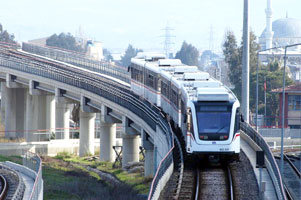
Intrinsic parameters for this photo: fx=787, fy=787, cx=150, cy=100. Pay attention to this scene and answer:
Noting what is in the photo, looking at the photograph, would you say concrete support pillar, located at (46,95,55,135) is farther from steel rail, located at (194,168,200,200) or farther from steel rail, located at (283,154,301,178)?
steel rail, located at (194,168,200,200)

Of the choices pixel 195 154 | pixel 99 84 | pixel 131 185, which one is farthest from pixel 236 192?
pixel 99 84

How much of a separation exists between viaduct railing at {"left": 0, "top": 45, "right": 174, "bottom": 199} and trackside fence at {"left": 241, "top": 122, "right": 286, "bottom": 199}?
4184 millimetres

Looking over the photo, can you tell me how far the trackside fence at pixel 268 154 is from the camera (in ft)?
89.9

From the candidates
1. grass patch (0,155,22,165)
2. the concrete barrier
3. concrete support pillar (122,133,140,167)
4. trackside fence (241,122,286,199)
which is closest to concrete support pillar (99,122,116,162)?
concrete support pillar (122,133,140,167)

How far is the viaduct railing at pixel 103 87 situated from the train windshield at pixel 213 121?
2.06 m

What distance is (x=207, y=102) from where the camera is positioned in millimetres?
33938

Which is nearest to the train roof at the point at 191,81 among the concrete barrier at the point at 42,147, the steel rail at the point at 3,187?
the steel rail at the point at 3,187

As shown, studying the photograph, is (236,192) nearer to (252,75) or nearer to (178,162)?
(178,162)

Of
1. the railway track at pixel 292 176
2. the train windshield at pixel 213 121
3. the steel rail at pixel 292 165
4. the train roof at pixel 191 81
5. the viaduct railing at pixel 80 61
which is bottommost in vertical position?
the railway track at pixel 292 176

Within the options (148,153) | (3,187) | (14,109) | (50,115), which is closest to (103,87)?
(148,153)

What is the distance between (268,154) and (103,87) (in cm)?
3834

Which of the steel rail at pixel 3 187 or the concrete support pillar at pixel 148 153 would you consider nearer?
the steel rail at pixel 3 187

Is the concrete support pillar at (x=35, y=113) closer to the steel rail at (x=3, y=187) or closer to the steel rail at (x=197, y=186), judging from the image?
the steel rail at (x=3, y=187)

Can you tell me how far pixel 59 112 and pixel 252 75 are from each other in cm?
2792
